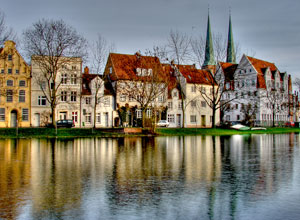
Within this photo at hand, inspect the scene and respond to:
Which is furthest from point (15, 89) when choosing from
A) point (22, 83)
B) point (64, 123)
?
point (64, 123)

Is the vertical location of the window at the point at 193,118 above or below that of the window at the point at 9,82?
below

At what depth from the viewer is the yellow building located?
5791 cm

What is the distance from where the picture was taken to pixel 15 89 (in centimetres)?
5891

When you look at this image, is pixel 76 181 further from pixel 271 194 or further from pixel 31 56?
pixel 31 56

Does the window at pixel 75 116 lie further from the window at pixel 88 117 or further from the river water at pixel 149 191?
the river water at pixel 149 191

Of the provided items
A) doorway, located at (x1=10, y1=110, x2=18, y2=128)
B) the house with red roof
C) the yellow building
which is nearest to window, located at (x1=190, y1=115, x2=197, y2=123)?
the house with red roof

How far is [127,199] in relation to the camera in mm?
9133

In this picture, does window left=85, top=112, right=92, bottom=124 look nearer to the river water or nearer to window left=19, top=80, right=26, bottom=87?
window left=19, top=80, right=26, bottom=87

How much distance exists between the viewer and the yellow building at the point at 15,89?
190 feet

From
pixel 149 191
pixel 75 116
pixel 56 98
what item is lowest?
pixel 149 191

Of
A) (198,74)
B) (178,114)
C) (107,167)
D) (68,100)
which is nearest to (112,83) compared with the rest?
(68,100)

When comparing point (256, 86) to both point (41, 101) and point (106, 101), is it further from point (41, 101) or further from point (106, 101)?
point (41, 101)

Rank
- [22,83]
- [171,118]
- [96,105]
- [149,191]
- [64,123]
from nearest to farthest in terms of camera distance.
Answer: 1. [149,191]
2. [64,123]
3. [22,83]
4. [96,105]
5. [171,118]

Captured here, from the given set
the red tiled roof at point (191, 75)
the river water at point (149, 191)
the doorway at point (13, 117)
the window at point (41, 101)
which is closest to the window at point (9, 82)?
the doorway at point (13, 117)
